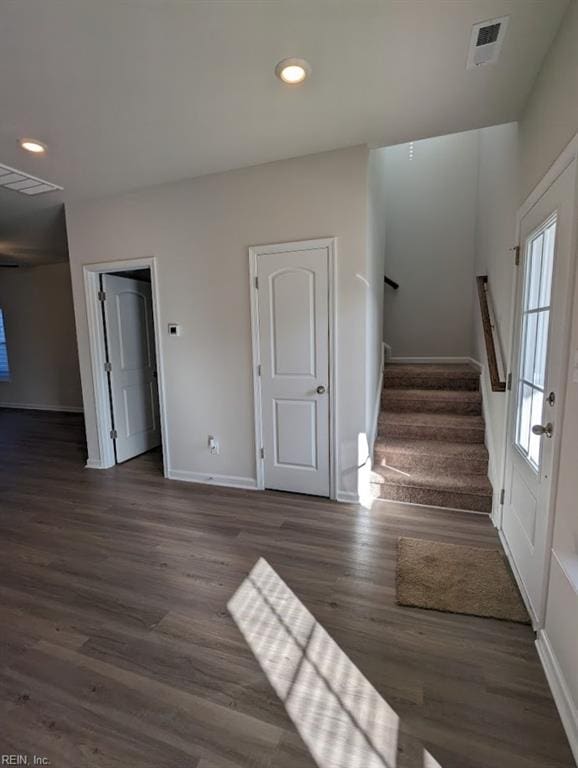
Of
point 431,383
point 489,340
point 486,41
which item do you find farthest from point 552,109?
point 431,383

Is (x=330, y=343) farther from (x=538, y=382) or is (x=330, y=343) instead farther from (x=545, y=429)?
(x=545, y=429)

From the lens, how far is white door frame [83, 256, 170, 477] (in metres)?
3.66

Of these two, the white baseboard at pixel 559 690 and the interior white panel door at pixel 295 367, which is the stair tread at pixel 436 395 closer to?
the interior white panel door at pixel 295 367

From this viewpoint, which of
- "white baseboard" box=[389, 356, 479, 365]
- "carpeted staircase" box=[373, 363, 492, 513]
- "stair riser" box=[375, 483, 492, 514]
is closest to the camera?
"stair riser" box=[375, 483, 492, 514]

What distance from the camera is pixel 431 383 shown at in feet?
13.7

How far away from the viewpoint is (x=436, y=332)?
5062mm

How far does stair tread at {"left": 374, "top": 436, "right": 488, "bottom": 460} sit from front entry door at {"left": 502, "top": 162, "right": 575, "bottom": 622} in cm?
78

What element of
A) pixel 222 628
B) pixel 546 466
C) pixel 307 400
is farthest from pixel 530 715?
pixel 307 400

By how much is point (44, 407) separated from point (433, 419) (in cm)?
712

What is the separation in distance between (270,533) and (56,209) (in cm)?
395

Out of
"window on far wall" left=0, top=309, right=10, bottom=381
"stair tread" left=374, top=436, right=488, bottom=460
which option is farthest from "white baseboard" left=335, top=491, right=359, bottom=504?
"window on far wall" left=0, top=309, right=10, bottom=381

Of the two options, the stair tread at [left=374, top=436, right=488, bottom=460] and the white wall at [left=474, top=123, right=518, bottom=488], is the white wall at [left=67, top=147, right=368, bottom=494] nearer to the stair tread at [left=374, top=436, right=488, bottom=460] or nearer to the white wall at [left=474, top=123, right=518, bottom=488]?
the stair tread at [left=374, top=436, right=488, bottom=460]

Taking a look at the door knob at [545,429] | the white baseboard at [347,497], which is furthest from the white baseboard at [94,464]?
the door knob at [545,429]

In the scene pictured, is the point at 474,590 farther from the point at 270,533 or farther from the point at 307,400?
the point at 307,400
